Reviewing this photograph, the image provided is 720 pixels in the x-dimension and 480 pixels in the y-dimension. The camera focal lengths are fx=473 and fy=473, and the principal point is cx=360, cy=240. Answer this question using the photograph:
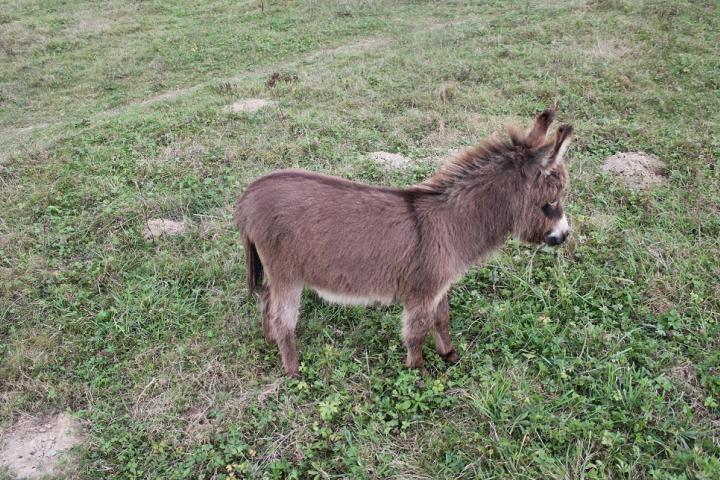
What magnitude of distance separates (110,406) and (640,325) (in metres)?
3.96

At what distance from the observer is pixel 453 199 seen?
3172 millimetres

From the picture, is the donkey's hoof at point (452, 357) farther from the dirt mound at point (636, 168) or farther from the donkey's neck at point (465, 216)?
the dirt mound at point (636, 168)

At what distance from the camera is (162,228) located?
16.4ft

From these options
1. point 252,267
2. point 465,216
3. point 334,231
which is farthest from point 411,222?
point 252,267

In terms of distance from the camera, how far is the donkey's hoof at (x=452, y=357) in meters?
3.56

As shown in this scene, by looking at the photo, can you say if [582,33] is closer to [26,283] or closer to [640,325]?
[640,325]

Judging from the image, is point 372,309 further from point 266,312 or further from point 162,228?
point 162,228

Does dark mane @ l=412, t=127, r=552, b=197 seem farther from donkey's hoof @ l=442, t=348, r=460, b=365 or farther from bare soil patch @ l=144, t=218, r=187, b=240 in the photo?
bare soil patch @ l=144, t=218, r=187, b=240

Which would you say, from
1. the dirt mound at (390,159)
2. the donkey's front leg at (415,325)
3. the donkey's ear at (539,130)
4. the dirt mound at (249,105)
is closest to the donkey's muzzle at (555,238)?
the donkey's ear at (539,130)

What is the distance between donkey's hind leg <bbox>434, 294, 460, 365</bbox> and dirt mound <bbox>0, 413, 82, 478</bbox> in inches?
103

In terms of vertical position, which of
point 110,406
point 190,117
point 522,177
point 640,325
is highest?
point 522,177

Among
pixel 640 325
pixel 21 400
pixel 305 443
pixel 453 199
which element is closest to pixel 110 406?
pixel 21 400

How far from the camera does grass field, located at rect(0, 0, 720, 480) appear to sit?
2975mm

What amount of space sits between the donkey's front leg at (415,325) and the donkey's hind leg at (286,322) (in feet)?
2.65
